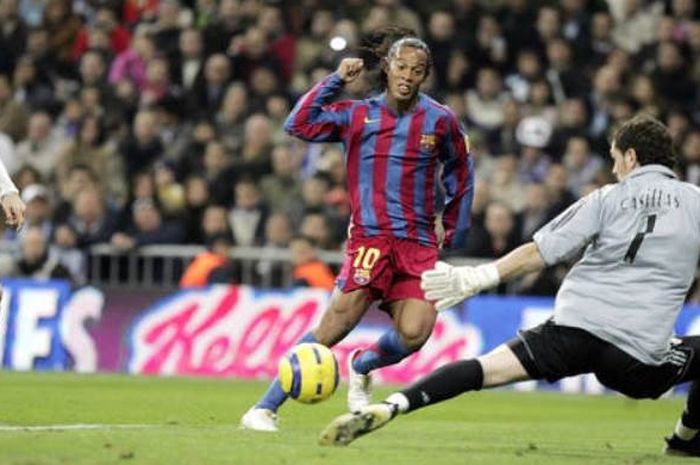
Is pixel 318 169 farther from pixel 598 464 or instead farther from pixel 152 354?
pixel 598 464

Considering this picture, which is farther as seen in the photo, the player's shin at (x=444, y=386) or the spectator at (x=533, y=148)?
the spectator at (x=533, y=148)

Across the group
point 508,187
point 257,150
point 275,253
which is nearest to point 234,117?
point 257,150

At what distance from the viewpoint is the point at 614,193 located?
9.95 metres

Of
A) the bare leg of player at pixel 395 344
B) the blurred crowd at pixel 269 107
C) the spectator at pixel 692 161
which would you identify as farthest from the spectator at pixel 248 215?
the bare leg of player at pixel 395 344

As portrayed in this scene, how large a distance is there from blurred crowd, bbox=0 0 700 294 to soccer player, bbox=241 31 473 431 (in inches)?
314

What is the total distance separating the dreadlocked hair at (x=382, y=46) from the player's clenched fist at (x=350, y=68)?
194mm

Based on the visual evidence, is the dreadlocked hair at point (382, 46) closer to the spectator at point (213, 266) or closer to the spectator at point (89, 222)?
the spectator at point (213, 266)

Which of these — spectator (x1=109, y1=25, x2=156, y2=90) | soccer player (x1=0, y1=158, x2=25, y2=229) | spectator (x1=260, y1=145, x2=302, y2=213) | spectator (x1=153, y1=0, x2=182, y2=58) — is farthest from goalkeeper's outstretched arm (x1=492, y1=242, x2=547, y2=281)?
spectator (x1=109, y1=25, x2=156, y2=90)

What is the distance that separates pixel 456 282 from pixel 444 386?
2.04 ft

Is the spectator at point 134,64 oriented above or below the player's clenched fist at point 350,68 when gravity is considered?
below

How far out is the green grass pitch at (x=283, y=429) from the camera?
9.49 m

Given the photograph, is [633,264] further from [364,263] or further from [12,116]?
[12,116]

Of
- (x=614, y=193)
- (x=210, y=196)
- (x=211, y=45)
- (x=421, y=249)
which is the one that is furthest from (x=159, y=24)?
(x=614, y=193)

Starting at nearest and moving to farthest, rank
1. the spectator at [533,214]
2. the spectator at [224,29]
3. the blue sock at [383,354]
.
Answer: the blue sock at [383,354]
the spectator at [533,214]
the spectator at [224,29]
